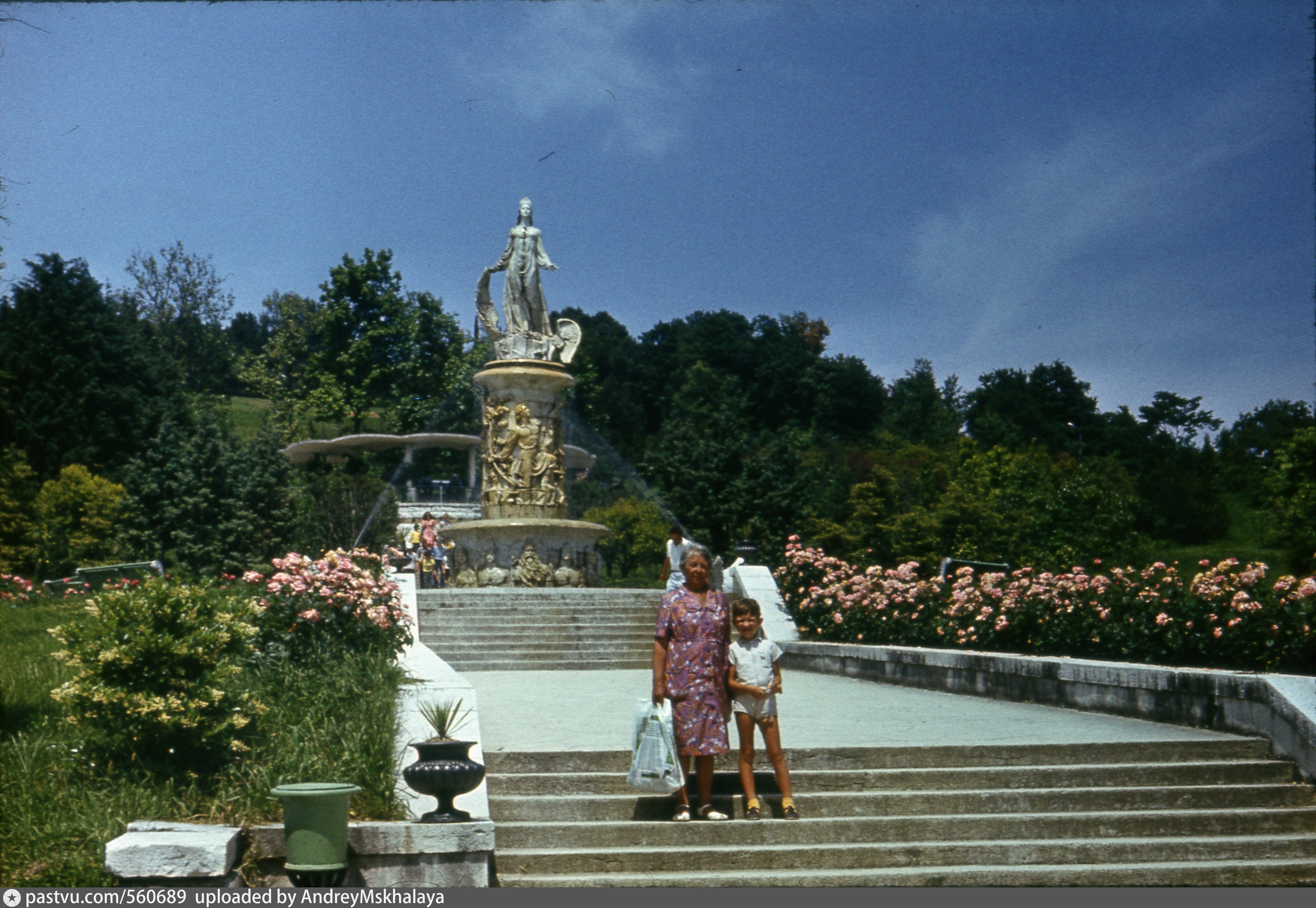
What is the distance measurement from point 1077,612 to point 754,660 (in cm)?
633

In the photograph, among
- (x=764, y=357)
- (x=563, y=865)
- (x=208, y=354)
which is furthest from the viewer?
(x=764, y=357)

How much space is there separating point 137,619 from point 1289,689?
789 centimetres

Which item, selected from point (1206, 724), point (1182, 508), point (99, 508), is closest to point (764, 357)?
point (1182, 508)

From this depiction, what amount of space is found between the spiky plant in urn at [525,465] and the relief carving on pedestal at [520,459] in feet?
0.06

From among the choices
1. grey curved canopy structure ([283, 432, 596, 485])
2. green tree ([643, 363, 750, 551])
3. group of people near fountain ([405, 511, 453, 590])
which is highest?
grey curved canopy structure ([283, 432, 596, 485])

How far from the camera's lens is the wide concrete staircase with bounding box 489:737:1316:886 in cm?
675

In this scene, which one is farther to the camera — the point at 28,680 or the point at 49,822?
the point at 28,680

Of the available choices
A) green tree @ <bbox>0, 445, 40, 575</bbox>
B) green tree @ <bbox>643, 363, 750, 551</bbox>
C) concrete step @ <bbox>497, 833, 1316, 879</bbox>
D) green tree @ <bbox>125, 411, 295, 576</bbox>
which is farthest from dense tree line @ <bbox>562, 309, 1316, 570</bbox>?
green tree @ <bbox>0, 445, 40, 575</bbox>

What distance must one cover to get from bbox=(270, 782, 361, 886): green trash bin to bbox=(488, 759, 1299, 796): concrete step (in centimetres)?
186

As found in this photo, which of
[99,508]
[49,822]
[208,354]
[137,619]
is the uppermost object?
[208,354]

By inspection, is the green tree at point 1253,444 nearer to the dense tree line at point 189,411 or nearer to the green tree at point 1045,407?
the green tree at point 1045,407

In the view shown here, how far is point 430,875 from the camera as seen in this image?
20.1 feet

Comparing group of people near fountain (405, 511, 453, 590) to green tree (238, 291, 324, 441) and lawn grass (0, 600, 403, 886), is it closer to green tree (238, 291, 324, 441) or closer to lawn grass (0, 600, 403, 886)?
lawn grass (0, 600, 403, 886)

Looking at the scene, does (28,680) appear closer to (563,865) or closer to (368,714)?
(368,714)
